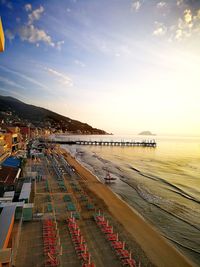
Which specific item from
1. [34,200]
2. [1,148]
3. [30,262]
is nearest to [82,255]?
[30,262]

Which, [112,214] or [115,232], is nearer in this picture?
[115,232]

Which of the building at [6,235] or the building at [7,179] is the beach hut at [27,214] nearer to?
the building at [6,235]

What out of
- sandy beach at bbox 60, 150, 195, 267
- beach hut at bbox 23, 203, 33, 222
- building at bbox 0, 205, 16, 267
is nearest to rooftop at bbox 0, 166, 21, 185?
beach hut at bbox 23, 203, 33, 222

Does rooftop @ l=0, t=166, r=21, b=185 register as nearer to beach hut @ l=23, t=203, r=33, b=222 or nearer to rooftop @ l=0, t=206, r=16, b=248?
beach hut @ l=23, t=203, r=33, b=222

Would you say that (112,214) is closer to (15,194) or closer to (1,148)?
(15,194)

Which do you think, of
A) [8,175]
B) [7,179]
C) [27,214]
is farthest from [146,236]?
[8,175]

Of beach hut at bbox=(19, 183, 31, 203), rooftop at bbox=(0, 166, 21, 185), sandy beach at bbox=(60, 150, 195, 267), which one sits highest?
rooftop at bbox=(0, 166, 21, 185)

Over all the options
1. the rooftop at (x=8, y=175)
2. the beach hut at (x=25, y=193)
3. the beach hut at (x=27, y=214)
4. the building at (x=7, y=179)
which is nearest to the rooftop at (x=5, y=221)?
the beach hut at (x=27, y=214)

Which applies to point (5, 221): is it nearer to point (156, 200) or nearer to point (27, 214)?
point (27, 214)

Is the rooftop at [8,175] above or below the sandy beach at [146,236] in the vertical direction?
above

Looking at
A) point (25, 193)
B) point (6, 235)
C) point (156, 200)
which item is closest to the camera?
point (6, 235)

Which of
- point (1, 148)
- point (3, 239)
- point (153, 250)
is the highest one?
point (1, 148)
